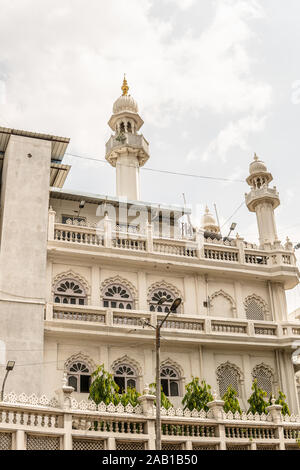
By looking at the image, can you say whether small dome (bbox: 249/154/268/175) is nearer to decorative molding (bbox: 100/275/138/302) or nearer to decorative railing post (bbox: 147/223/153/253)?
decorative railing post (bbox: 147/223/153/253)

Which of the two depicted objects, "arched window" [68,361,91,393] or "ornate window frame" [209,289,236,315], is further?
"ornate window frame" [209,289,236,315]

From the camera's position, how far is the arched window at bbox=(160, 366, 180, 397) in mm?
25156

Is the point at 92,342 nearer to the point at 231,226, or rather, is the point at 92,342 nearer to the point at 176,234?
the point at 176,234

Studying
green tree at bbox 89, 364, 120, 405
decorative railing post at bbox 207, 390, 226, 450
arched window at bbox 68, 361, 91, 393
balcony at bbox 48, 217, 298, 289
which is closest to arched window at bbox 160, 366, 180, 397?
arched window at bbox 68, 361, 91, 393

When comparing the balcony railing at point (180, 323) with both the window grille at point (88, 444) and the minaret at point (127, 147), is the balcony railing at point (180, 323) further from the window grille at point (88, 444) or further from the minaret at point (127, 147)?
the minaret at point (127, 147)

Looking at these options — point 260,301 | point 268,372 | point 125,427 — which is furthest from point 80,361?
point 260,301

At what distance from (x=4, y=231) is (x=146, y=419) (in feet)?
32.4

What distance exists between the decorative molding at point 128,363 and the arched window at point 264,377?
5124 mm

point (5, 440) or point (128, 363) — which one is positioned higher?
point (128, 363)

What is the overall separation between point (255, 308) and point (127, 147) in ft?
36.3

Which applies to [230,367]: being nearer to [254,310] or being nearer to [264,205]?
[254,310]

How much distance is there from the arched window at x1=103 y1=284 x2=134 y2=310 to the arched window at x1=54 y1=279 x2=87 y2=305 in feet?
3.18

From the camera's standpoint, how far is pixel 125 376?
2486cm
